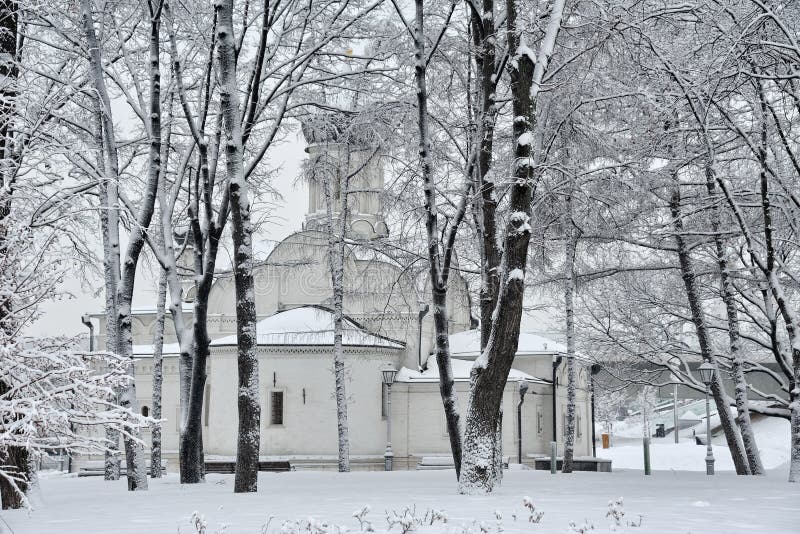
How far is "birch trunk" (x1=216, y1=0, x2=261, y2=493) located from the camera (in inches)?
495

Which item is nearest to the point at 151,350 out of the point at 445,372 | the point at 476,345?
the point at 476,345

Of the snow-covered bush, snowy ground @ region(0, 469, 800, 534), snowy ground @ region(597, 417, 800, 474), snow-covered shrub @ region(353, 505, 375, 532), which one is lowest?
snowy ground @ region(597, 417, 800, 474)

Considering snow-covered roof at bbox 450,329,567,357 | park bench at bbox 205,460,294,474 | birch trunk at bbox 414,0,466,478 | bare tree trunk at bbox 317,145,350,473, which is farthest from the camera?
snow-covered roof at bbox 450,329,567,357

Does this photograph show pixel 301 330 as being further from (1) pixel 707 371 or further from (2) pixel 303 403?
(1) pixel 707 371

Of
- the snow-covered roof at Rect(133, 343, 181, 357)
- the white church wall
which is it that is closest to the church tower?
the white church wall

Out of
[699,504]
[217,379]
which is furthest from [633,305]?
[217,379]

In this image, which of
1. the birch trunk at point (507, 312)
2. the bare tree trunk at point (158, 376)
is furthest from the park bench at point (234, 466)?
the birch trunk at point (507, 312)

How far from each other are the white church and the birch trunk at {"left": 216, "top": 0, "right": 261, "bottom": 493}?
17349 mm

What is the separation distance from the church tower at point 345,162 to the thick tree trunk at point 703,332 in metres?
6.27

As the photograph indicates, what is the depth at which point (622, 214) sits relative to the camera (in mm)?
19656

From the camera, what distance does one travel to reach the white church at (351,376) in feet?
111

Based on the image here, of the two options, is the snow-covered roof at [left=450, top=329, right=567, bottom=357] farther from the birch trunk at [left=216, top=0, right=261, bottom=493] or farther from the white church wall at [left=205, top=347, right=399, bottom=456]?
the birch trunk at [left=216, top=0, right=261, bottom=493]

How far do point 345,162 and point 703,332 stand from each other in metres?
10.8

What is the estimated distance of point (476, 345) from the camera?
1490 inches
